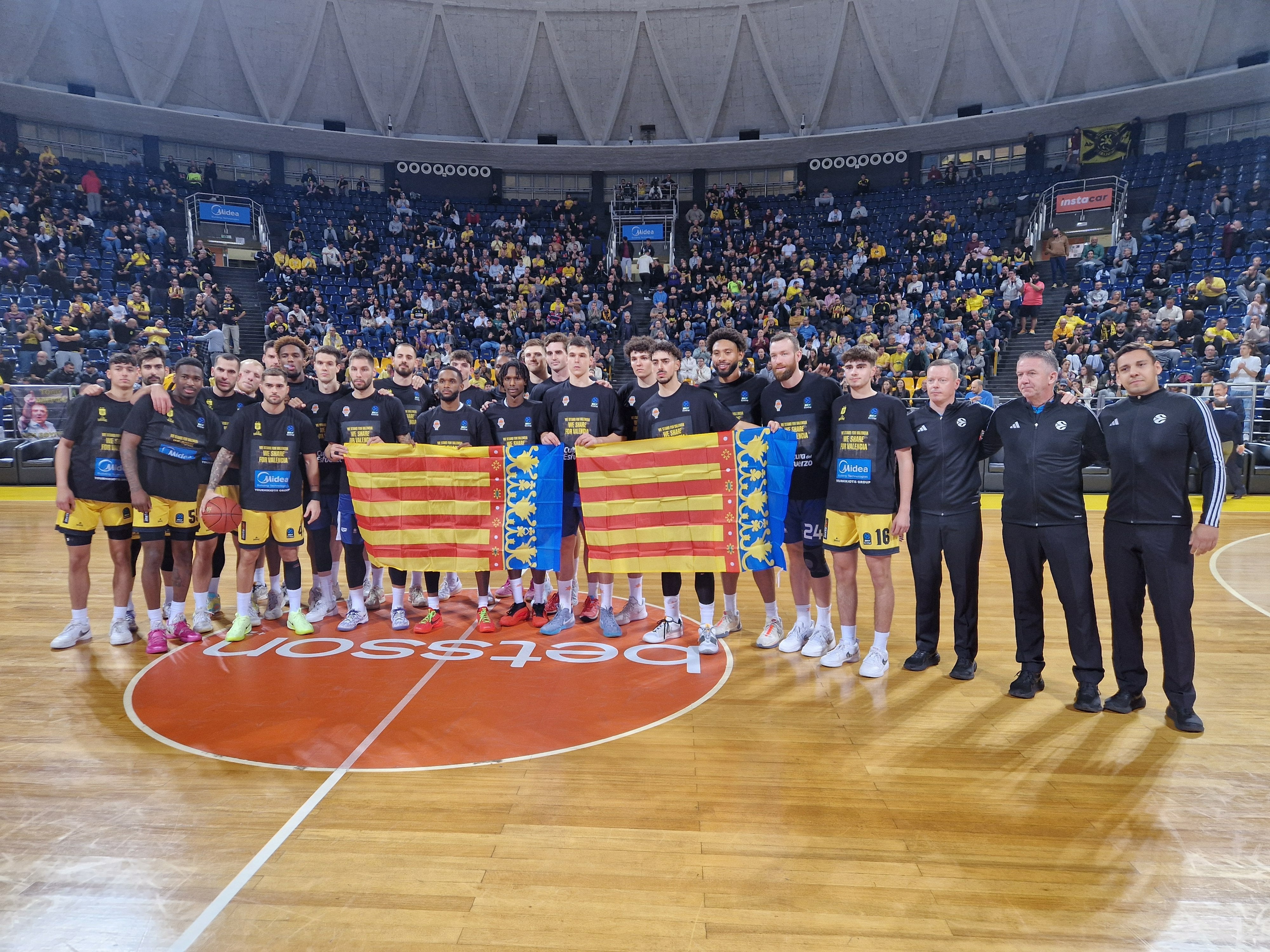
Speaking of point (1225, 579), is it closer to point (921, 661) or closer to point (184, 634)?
point (921, 661)

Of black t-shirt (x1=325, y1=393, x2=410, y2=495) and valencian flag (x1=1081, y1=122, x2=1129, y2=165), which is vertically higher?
valencian flag (x1=1081, y1=122, x2=1129, y2=165)

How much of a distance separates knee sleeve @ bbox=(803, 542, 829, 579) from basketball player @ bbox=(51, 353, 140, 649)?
566 centimetres

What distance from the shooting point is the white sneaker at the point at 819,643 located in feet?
18.8

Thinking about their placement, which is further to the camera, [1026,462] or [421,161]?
[421,161]

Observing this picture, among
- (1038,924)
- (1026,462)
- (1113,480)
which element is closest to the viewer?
(1038,924)

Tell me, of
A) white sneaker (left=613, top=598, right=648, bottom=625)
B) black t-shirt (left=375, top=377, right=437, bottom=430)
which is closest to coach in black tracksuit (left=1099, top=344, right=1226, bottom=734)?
white sneaker (left=613, top=598, right=648, bottom=625)

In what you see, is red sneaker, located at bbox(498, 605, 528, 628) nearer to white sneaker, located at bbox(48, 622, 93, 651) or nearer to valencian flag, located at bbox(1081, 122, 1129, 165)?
white sneaker, located at bbox(48, 622, 93, 651)

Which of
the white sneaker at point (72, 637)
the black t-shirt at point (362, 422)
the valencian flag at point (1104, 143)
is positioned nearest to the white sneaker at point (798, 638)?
the black t-shirt at point (362, 422)

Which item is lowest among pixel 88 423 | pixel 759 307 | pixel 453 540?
pixel 453 540

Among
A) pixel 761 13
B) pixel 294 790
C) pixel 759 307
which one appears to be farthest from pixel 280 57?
pixel 294 790

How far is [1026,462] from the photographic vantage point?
489cm

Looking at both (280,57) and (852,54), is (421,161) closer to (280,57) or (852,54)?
(280,57)

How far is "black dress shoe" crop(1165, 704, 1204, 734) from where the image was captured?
4406mm

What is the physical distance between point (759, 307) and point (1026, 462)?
19.4 metres
